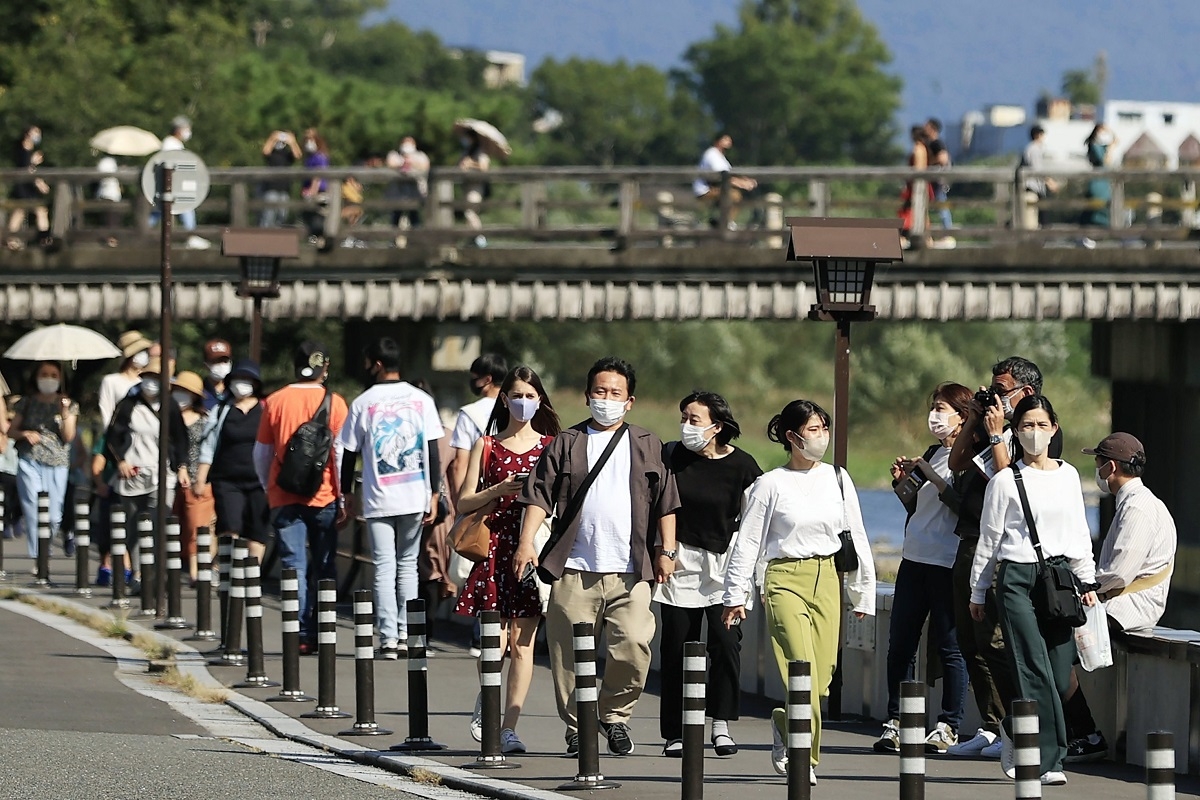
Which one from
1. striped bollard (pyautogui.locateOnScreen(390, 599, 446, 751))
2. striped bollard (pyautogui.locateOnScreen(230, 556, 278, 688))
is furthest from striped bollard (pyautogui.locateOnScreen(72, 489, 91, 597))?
Result: striped bollard (pyautogui.locateOnScreen(390, 599, 446, 751))

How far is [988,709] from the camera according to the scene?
11344mm

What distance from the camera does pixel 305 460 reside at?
49.2 ft

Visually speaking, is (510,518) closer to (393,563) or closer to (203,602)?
(393,563)

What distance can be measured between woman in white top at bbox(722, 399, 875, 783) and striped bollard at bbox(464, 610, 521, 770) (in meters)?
1.05

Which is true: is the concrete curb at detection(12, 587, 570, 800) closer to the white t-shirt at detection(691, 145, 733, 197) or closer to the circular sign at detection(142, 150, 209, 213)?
the circular sign at detection(142, 150, 209, 213)

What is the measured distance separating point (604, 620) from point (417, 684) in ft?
3.11

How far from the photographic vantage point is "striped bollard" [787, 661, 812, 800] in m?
9.22

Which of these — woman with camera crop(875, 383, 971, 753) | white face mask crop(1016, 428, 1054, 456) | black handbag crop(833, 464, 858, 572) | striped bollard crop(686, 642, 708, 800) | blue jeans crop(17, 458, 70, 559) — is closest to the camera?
striped bollard crop(686, 642, 708, 800)

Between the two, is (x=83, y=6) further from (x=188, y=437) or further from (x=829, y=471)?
(x=829, y=471)

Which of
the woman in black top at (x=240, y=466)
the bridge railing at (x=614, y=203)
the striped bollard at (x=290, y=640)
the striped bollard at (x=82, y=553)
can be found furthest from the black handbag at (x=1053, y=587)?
the bridge railing at (x=614, y=203)

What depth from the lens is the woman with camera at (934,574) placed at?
1166cm

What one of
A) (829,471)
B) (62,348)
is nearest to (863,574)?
(829,471)

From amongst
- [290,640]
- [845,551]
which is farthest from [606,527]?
[290,640]

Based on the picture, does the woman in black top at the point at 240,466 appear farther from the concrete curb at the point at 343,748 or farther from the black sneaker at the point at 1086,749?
the black sneaker at the point at 1086,749
